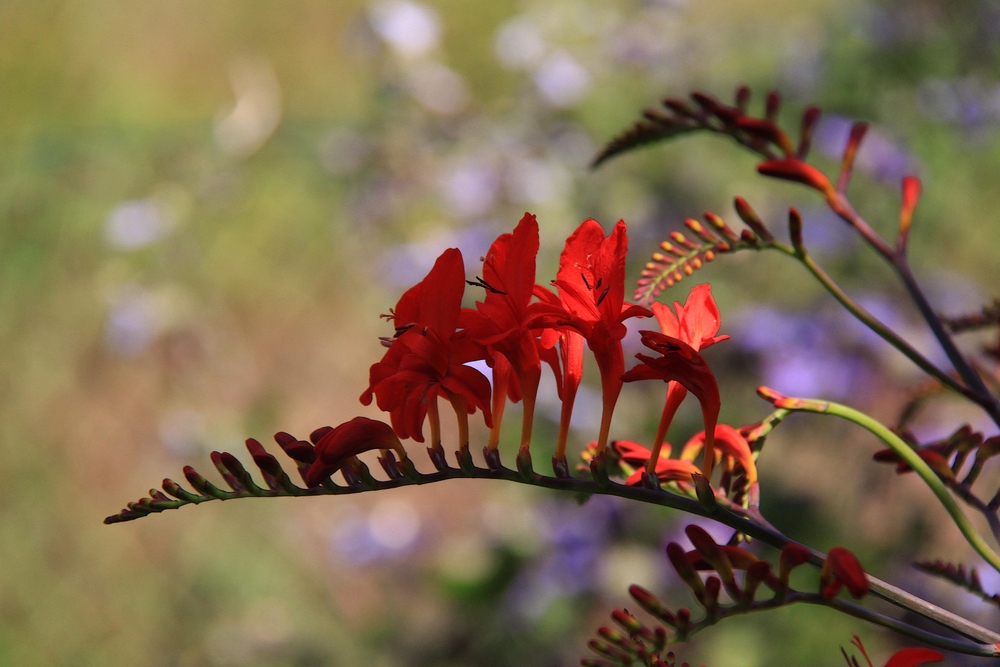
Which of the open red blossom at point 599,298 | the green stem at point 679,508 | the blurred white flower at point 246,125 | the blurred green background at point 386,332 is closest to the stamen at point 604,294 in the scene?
the open red blossom at point 599,298

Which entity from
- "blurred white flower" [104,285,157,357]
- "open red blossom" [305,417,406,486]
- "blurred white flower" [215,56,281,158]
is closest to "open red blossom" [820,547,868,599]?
"open red blossom" [305,417,406,486]

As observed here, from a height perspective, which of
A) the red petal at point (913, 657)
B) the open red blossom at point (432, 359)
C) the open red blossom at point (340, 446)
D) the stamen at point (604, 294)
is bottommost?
the red petal at point (913, 657)

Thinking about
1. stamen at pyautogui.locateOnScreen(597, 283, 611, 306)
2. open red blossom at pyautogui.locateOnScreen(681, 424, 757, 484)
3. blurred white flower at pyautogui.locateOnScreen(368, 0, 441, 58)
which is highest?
blurred white flower at pyautogui.locateOnScreen(368, 0, 441, 58)

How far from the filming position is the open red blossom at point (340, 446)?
1.48ft

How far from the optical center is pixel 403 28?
2584 millimetres

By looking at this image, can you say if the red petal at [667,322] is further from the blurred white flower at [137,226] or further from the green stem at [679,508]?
the blurred white flower at [137,226]

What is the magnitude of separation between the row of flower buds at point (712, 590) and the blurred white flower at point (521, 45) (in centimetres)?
235

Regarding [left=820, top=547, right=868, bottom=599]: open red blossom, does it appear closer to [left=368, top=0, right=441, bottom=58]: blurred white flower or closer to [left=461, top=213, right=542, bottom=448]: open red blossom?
[left=461, top=213, right=542, bottom=448]: open red blossom

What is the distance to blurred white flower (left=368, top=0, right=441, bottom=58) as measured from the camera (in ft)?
8.40

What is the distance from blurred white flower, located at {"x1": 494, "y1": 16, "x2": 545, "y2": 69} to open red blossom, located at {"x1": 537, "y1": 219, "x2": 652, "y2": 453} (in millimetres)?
2213

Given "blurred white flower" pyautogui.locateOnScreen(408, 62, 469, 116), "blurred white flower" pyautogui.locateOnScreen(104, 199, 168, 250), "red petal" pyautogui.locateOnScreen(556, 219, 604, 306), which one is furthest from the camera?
"blurred white flower" pyautogui.locateOnScreen(408, 62, 469, 116)

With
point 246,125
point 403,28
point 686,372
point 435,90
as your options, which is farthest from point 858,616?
point 246,125

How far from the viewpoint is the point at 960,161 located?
2.57 meters

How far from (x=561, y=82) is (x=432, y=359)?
212 cm
